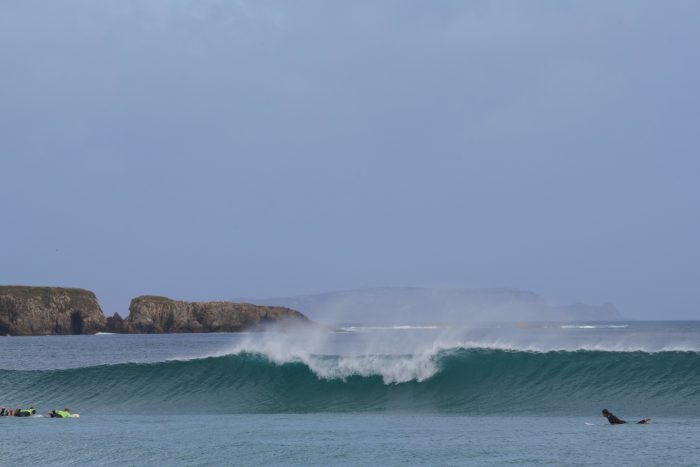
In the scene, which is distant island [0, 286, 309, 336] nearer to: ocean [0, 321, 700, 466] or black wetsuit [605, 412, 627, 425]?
ocean [0, 321, 700, 466]

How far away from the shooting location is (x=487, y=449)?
1625 centimetres

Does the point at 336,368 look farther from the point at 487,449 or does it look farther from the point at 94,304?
the point at 94,304

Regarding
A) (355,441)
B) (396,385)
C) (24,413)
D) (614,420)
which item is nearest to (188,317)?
(396,385)

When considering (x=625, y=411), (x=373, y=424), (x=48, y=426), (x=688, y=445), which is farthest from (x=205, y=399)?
(x=688, y=445)

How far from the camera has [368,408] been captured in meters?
25.8

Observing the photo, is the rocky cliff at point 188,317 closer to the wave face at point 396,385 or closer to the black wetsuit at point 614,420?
the wave face at point 396,385

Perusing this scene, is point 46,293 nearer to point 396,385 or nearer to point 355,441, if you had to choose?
point 396,385

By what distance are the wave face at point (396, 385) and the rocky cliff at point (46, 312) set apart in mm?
86967

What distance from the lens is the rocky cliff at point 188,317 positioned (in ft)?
391

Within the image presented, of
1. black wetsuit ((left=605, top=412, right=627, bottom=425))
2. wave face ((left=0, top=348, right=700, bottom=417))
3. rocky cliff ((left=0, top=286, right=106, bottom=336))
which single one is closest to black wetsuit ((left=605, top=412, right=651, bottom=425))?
black wetsuit ((left=605, top=412, right=627, bottom=425))

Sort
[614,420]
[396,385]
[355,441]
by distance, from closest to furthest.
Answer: [355,441], [614,420], [396,385]

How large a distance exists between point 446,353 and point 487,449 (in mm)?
13802

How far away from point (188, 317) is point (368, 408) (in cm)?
9690

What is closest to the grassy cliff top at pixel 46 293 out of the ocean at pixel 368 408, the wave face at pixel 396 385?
the ocean at pixel 368 408
